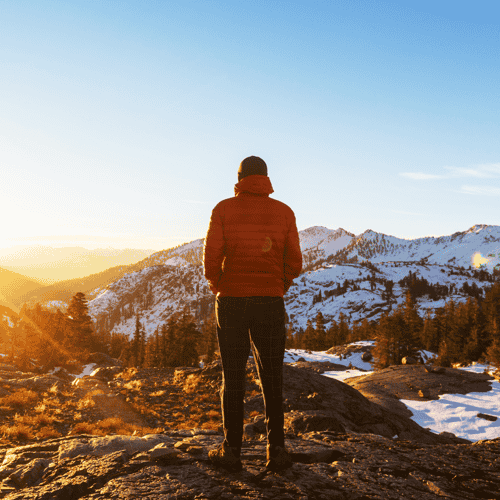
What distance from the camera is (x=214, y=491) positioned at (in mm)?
3385

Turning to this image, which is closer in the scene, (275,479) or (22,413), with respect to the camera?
(275,479)

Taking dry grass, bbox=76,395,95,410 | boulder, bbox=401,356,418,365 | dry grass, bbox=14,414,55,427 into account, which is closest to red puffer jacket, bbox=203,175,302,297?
dry grass, bbox=14,414,55,427

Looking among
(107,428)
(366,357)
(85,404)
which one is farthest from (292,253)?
(366,357)

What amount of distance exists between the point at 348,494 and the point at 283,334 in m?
1.72

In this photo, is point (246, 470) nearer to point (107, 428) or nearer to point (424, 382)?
point (107, 428)

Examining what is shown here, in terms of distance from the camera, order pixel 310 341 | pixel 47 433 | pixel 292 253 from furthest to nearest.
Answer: pixel 310 341 < pixel 47 433 < pixel 292 253

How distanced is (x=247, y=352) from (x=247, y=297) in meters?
0.70

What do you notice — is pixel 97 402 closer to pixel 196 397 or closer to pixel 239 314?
pixel 196 397

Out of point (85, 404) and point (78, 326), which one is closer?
point (85, 404)

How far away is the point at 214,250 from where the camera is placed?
382cm

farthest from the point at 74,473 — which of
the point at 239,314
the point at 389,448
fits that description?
the point at 389,448

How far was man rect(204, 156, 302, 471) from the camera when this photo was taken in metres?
3.81

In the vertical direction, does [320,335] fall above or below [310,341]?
above

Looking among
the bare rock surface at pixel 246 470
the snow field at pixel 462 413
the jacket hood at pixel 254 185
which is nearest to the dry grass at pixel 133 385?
the bare rock surface at pixel 246 470
